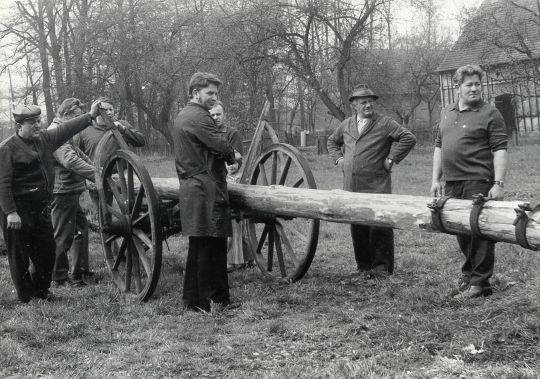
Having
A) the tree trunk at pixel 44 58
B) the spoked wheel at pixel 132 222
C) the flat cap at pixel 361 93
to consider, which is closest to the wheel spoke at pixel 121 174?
the spoked wheel at pixel 132 222

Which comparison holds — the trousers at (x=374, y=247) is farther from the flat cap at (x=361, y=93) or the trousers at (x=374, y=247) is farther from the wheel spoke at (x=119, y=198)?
the wheel spoke at (x=119, y=198)

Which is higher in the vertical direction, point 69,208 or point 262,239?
point 69,208

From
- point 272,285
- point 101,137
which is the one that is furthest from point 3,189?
point 272,285

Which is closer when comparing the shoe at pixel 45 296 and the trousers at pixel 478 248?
the trousers at pixel 478 248

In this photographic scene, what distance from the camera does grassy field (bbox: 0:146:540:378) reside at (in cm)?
375

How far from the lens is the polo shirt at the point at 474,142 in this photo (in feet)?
16.2

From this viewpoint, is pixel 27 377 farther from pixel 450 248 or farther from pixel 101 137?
pixel 450 248

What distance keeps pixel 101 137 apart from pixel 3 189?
1817 millimetres

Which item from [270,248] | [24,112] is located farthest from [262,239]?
[24,112]

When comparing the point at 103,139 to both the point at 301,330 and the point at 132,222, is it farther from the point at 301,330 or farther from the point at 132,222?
the point at 301,330

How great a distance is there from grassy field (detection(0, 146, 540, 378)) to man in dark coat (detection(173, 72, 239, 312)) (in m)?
0.27

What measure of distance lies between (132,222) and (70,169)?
1230 millimetres

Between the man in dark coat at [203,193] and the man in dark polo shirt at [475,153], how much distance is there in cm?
183

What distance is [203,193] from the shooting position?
5.14m
